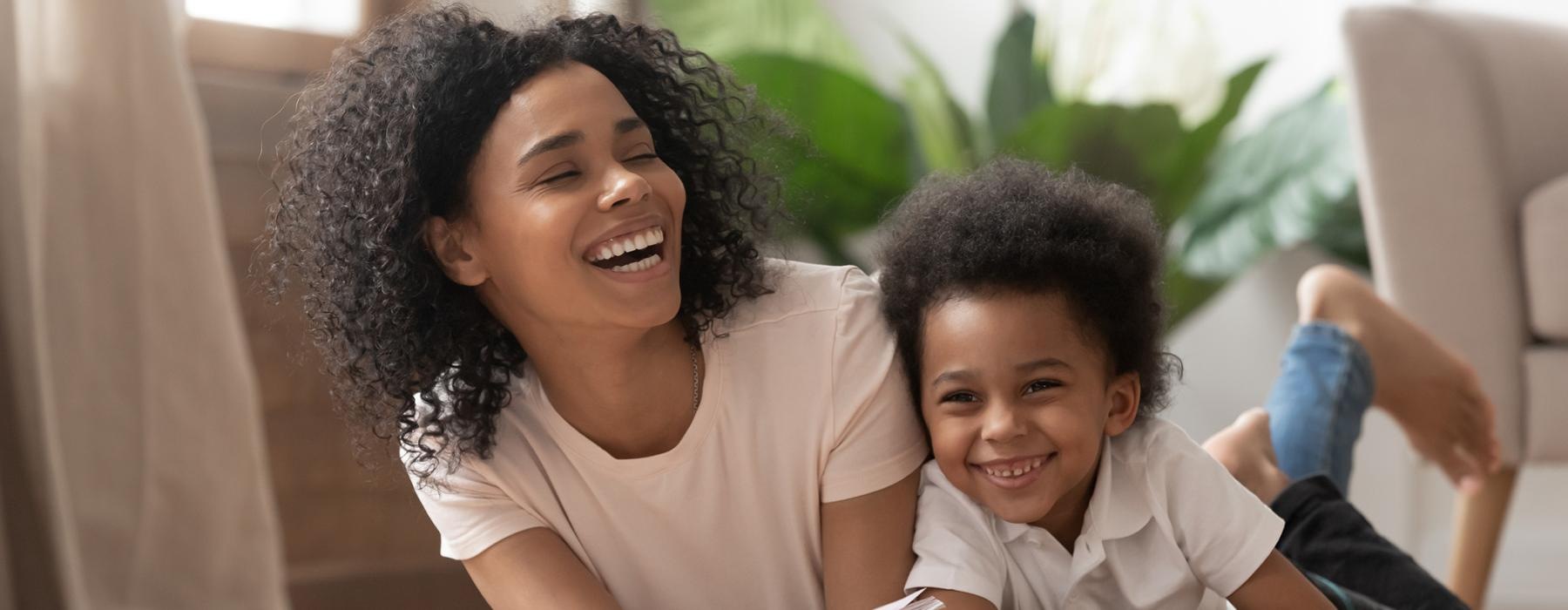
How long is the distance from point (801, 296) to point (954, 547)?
0.95ft

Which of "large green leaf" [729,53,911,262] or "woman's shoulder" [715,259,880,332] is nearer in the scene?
"woman's shoulder" [715,259,880,332]

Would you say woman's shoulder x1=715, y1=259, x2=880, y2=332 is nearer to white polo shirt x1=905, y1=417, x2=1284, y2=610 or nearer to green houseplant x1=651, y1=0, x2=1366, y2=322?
white polo shirt x1=905, y1=417, x2=1284, y2=610

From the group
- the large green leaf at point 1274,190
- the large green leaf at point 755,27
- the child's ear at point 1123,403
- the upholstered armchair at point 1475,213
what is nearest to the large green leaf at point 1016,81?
the large green leaf at point 755,27

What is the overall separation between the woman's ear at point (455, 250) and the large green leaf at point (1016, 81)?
1816 mm

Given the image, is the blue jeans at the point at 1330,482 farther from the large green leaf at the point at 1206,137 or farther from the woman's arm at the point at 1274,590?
the large green leaf at the point at 1206,137

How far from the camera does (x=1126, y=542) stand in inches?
51.1

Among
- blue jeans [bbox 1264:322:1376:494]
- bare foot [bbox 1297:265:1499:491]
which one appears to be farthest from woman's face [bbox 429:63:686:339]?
bare foot [bbox 1297:265:1499:491]

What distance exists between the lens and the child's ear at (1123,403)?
1.32 meters

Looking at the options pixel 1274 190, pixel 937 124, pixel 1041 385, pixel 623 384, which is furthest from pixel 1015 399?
pixel 1274 190

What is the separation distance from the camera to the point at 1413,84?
87.7 inches

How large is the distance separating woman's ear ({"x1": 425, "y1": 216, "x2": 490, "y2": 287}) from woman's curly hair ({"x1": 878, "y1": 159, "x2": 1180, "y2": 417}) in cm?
39

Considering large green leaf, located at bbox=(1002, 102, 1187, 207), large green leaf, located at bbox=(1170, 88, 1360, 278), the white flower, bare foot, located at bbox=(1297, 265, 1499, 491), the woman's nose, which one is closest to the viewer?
the woman's nose

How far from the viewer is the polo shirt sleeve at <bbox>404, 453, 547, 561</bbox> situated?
1.32m

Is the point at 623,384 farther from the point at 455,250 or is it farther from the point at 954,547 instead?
the point at 954,547
